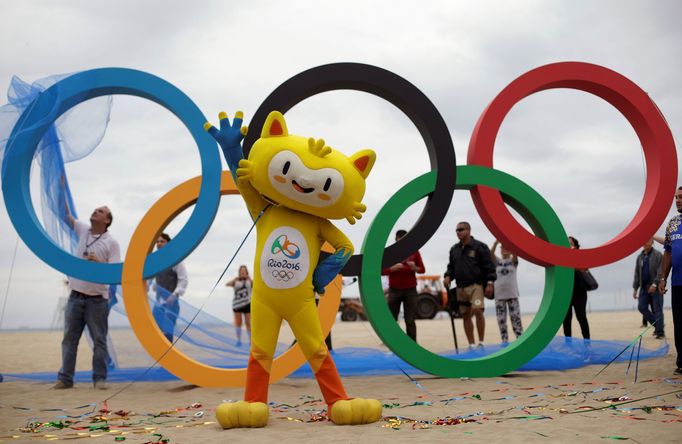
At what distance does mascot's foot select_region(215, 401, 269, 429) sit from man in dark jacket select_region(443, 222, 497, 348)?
4.24m

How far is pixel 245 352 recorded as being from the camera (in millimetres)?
7043

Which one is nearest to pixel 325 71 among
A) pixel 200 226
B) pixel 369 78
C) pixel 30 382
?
pixel 369 78

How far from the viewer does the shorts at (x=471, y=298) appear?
8164 mm

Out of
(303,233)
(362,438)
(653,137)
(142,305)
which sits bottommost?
(362,438)

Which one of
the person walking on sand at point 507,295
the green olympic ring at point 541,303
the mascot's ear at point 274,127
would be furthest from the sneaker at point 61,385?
the person walking on sand at point 507,295

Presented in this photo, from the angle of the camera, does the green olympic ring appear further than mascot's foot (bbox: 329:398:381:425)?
Yes

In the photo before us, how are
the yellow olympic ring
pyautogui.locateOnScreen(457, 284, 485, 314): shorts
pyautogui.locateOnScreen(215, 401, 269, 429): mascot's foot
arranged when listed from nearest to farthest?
pyautogui.locateOnScreen(215, 401, 269, 429): mascot's foot, the yellow olympic ring, pyautogui.locateOnScreen(457, 284, 485, 314): shorts

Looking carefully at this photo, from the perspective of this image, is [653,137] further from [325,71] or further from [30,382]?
[30,382]

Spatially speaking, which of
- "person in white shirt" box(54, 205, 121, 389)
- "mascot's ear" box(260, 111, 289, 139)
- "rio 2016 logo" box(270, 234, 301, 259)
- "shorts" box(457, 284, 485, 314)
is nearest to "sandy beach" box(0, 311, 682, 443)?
"person in white shirt" box(54, 205, 121, 389)

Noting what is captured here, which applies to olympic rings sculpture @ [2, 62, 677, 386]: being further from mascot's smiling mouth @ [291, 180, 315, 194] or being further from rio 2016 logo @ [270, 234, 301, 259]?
rio 2016 logo @ [270, 234, 301, 259]

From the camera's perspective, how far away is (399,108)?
6.97 metres

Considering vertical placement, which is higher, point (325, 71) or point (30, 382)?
point (325, 71)

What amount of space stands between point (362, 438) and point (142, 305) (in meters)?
3.33

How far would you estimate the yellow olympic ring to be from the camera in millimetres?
6453
